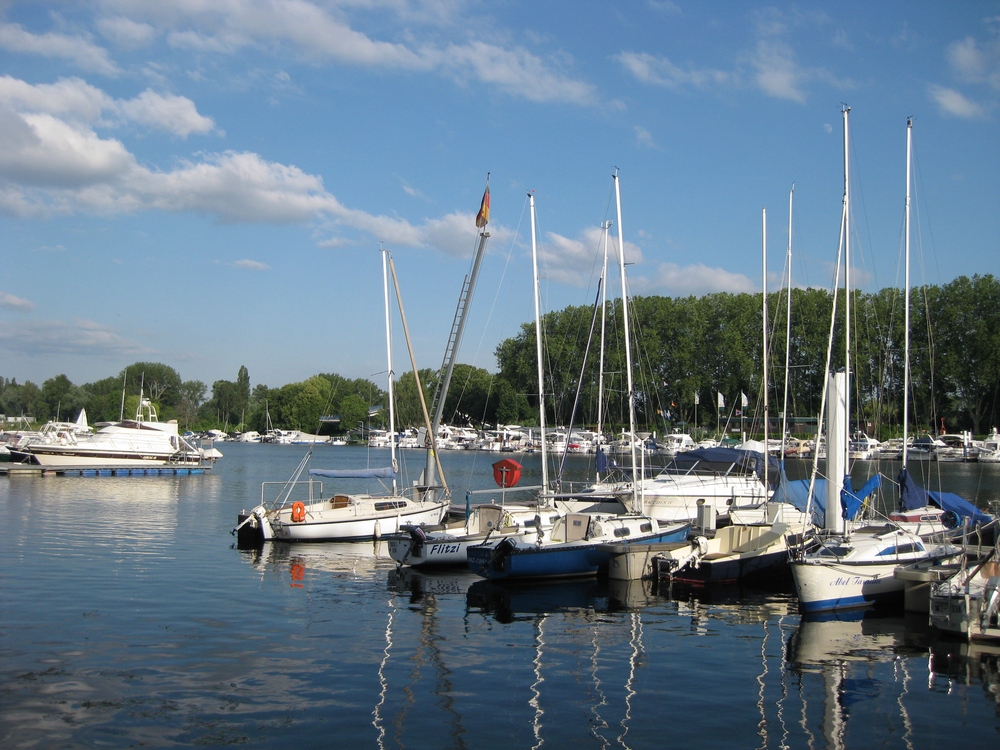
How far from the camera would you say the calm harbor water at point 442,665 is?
14305 mm

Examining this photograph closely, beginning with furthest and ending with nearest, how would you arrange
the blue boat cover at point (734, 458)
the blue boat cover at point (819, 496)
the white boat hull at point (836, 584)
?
the blue boat cover at point (734, 458), the blue boat cover at point (819, 496), the white boat hull at point (836, 584)

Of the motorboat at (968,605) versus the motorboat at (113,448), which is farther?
the motorboat at (113,448)

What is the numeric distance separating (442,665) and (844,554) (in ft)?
40.5

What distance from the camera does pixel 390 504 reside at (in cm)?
3984

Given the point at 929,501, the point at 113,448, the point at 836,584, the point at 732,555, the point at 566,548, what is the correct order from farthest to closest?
the point at 113,448 < the point at 929,501 < the point at 732,555 < the point at 566,548 < the point at 836,584

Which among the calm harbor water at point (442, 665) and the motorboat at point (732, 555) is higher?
the motorboat at point (732, 555)

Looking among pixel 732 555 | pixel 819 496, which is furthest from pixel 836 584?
pixel 819 496

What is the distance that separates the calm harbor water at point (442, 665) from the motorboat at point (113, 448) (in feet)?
153

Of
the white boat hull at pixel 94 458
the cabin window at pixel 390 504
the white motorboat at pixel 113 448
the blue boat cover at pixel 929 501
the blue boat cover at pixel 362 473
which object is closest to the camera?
the blue boat cover at pixel 929 501

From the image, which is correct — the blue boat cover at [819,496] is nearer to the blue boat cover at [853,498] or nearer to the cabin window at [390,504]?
the blue boat cover at [853,498]

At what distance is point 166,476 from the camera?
76000mm

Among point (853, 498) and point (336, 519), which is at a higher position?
point (853, 498)

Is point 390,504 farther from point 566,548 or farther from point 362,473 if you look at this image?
point 566,548

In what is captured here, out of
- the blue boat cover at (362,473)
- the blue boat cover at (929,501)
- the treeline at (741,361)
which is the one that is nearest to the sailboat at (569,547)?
the blue boat cover at (929,501)
